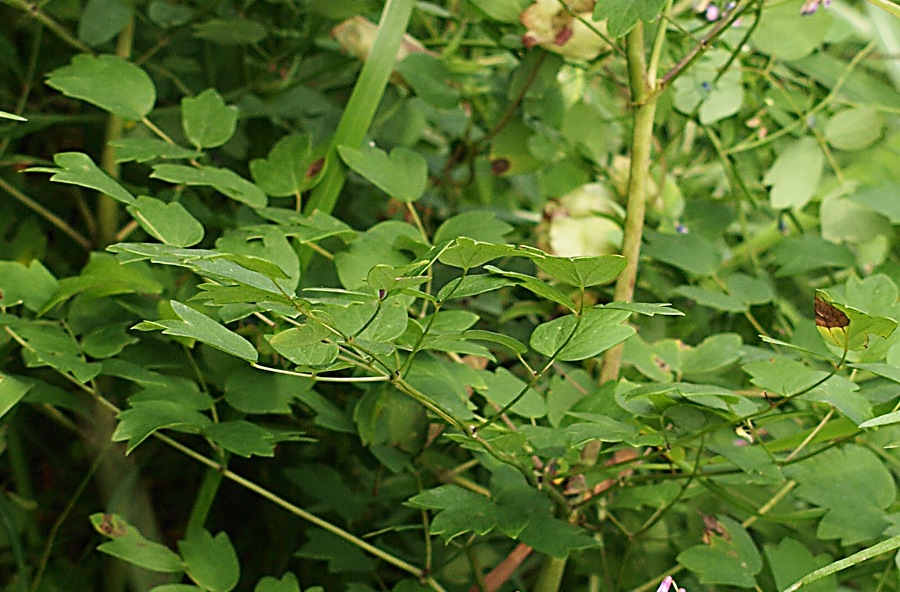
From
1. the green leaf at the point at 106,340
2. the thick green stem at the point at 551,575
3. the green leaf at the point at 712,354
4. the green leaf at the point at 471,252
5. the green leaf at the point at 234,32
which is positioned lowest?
the thick green stem at the point at 551,575

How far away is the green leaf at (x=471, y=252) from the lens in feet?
1.23

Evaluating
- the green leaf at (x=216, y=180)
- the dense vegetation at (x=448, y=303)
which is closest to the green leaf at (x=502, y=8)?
the dense vegetation at (x=448, y=303)

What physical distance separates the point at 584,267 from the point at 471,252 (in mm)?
48

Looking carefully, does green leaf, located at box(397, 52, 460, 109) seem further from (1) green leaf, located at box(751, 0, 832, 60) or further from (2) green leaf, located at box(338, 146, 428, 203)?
(1) green leaf, located at box(751, 0, 832, 60)

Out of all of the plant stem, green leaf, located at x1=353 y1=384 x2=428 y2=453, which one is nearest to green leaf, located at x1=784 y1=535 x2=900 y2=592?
green leaf, located at x1=353 y1=384 x2=428 y2=453

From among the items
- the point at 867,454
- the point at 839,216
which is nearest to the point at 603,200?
the point at 839,216

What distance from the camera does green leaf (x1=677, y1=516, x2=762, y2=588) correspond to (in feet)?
1.83

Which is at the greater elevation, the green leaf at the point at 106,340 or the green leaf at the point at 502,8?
the green leaf at the point at 502,8

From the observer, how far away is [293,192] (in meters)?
0.63

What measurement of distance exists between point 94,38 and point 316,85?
0.68ft

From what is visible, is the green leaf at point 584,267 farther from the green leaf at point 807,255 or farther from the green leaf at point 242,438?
the green leaf at point 807,255

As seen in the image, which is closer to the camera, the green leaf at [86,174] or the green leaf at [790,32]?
the green leaf at [86,174]

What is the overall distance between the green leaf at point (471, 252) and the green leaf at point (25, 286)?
31cm

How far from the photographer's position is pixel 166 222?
53cm
